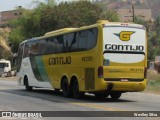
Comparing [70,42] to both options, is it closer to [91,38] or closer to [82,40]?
[82,40]

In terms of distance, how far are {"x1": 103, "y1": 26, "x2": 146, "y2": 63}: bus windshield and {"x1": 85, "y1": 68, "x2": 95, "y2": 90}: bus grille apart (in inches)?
40.1

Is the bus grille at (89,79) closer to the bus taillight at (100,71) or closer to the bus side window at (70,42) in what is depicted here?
the bus taillight at (100,71)

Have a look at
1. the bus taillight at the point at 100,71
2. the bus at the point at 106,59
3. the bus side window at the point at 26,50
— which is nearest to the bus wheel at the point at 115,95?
the bus at the point at 106,59

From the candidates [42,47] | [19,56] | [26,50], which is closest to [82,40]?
[42,47]

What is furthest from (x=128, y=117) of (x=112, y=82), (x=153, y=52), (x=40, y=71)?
(x=153, y=52)

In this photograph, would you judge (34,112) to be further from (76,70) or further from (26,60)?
(26,60)

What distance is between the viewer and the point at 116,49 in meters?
21.4

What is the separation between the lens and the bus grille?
2155cm

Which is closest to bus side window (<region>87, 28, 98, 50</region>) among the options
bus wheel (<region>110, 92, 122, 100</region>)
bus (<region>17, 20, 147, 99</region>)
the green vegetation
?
bus (<region>17, 20, 147, 99</region>)

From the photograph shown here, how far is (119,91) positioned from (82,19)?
38226mm

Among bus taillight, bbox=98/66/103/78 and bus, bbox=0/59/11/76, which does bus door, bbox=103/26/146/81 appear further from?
bus, bbox=0/59/11/76

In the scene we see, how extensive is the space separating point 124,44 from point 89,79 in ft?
7.00

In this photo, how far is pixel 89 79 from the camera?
71.6ft

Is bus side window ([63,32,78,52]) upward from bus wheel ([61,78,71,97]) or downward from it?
upward
